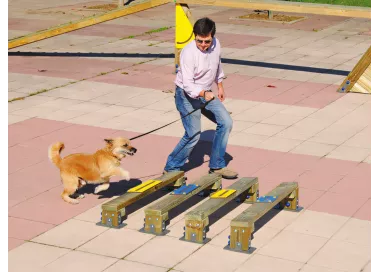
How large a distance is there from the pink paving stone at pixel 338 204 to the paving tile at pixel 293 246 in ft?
2.89

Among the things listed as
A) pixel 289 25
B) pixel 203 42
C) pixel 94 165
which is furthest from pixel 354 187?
pixel 289 25

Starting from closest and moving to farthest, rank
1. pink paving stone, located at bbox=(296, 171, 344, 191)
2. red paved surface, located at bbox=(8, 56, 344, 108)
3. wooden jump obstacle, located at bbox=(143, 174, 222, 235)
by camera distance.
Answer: wooden jump obstacle, located at bbox=(143, 174, 222, 235) < pink paving stone, located at bbox=(296, 171, 344, 191) < red paved surface, located at bbox=(8, 56, 344, 108)

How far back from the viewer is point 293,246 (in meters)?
8.75

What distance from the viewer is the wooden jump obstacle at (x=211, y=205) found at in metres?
8.78

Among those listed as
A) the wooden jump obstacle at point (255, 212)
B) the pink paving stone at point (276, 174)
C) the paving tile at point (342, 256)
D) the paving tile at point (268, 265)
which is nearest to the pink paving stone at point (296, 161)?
the pink paving stone at point (276, 174)

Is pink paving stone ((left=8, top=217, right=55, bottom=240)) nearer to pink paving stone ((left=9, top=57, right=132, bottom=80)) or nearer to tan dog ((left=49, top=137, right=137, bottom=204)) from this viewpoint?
tan dog ((left=49, top=137, right=137, bottom=204))

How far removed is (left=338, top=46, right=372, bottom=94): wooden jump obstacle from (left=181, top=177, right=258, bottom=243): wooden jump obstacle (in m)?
6.16

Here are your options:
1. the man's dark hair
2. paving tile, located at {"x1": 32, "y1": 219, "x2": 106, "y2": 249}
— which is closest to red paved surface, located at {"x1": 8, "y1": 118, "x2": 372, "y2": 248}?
paving tile, located at {"x1": 32, "y1": 219, "x2": 106, "y2": 249}

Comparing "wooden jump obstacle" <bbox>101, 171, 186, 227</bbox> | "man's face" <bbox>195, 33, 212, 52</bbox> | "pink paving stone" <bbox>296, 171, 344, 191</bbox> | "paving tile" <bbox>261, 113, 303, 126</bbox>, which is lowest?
"paving tile" <bbox>261, 113, 303, 126</bbox>

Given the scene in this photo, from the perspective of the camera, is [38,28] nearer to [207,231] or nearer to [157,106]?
[157,106]

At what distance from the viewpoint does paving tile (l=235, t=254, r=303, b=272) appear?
819cm

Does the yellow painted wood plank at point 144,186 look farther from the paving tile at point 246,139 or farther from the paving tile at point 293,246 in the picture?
the paving tile at point 246,139

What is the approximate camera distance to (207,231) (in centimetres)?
913
